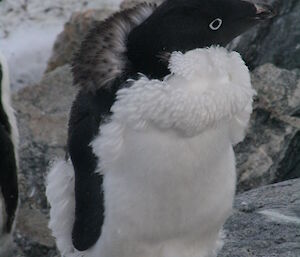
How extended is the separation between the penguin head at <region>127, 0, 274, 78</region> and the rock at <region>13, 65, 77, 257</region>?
162 cm

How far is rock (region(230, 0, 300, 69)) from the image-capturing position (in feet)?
17.2

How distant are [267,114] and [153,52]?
2.22 meters

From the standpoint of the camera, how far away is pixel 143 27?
2.82 m

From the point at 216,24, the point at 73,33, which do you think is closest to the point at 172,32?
the point at 216,24

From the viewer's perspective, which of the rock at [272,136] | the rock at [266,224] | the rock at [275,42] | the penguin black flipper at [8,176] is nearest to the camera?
the rock at [266,224]

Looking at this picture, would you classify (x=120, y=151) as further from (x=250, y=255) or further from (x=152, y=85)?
(x=250, y=255)

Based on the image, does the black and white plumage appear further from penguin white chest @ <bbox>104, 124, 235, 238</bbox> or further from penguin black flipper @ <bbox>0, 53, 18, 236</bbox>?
penguin white chest @ <bbox>104, 124, 235, 238</bbox>

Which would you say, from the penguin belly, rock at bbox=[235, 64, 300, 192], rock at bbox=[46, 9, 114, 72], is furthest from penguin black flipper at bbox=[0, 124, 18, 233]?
rock at bbox=[46, 9, 114, 72]

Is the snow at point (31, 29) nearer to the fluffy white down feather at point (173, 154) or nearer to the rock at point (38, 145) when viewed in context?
the rock at point (38, 145)

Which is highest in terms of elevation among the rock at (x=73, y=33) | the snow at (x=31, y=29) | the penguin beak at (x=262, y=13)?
the penguin beak at (x=262, y=13)

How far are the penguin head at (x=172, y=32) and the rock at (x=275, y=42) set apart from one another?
2.36m

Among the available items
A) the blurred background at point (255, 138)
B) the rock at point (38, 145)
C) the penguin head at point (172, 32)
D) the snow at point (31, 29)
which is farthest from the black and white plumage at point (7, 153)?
the snow at point (31, 29)

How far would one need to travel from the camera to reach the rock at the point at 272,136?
4.75 meters

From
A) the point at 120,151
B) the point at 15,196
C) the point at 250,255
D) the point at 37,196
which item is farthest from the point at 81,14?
the point at 120,151
